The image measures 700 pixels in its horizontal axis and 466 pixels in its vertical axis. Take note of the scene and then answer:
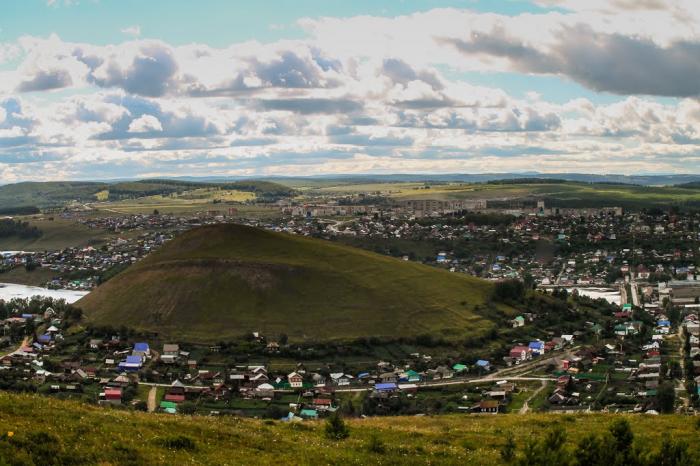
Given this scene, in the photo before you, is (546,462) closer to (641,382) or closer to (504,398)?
(504,398)

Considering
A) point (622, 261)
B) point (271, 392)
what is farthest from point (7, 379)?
point (622, 261)

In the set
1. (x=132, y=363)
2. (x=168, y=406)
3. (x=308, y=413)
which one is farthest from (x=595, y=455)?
(x=132, y=363)

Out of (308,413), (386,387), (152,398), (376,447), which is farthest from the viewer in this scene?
(386,387)

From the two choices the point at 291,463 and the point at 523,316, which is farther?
the point at 523,316

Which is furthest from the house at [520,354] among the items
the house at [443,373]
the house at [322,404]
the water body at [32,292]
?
the water body at [32,292]

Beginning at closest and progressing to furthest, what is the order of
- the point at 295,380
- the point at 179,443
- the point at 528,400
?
the point at 179,443 < the point at 528,400 < the point at 295,380

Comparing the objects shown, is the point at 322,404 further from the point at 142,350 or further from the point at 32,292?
the point at 32,292

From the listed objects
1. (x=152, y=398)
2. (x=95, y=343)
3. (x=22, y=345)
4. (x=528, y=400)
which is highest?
(x=528, y=400)

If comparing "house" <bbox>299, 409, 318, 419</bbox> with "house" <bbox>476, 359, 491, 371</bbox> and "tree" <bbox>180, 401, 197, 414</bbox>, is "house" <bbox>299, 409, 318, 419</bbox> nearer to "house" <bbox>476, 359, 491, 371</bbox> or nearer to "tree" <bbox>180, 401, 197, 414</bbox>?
"tree" <bbox>180, 401, 197, 414</bbox>
